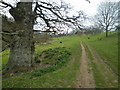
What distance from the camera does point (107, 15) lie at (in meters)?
30.6

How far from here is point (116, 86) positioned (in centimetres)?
519

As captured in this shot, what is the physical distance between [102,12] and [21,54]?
3149 cm

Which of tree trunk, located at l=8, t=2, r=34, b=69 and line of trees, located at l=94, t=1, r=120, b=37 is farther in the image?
line of trees, located at l=94, t=1, r=120, b=37

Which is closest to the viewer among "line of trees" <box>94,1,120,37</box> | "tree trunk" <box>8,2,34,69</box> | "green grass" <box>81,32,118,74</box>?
"tree trunk" <box>8,2,34,69</box>

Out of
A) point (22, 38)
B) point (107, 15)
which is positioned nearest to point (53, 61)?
point (22, 38)

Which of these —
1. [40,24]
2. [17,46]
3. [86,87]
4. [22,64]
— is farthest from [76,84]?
[40,24]

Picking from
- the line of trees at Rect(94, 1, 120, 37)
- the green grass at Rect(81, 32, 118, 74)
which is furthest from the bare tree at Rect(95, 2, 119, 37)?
the green grass at Rect(81, 32, 118, 74)

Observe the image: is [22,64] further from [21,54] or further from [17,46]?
[17,46]

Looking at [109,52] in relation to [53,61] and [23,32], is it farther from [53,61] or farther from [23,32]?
[23,32]

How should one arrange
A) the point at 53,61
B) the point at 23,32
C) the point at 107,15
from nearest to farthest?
1. the point at 23,32
2. the point at 53,61
3. the point at 107,15

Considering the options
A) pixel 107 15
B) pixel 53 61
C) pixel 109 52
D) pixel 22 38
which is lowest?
pixel 53 61

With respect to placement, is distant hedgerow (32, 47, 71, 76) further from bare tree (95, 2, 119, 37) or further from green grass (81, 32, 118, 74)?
bare tree (95, 2, 119, 37)

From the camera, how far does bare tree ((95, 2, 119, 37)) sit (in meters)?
29.2

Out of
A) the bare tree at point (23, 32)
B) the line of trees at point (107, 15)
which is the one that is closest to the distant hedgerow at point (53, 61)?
the bare tree at point (23, 32)
